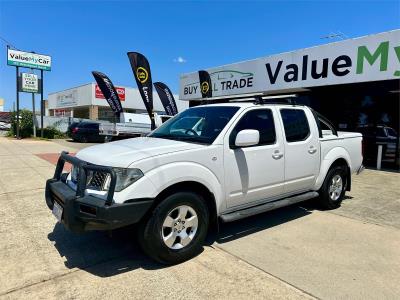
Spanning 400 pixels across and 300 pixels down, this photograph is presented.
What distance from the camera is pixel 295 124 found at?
532cm

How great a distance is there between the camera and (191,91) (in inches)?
786

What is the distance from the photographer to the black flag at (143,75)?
17375mm

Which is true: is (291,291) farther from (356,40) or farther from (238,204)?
(356,40)

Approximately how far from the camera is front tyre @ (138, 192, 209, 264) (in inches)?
140

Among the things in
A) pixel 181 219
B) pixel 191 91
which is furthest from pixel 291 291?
pixel 191 91

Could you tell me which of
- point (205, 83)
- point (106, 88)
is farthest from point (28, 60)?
point (205, 83)

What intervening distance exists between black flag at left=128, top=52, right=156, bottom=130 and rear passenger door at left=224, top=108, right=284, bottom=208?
41.8 feet

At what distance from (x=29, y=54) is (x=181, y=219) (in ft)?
97.2

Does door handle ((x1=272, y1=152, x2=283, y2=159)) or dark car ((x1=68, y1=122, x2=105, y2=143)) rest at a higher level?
door handle ((x1=272, y1=152, x2=283, y2=159))

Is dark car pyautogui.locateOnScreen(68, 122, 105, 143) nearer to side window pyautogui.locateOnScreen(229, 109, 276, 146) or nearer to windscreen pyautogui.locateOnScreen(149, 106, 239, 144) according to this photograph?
windscreen pyautogui.locateOnScreen(149, 106, 239, 144)

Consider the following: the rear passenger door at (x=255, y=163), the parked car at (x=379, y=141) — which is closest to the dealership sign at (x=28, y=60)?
the parked car at (x=379, y=141)

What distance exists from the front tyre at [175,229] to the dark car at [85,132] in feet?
74.2

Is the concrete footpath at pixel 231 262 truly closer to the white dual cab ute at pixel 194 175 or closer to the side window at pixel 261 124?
the white dual cab ute at pixel 194 175

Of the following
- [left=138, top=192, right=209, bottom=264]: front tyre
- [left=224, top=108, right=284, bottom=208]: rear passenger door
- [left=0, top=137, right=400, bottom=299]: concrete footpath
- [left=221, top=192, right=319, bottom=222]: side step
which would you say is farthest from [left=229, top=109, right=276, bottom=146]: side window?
[left=0, top=137, right=400, bottom=299]: concrete footpath
